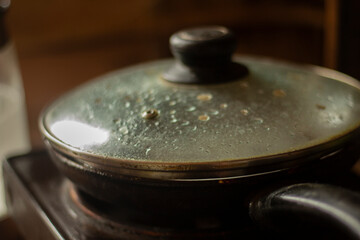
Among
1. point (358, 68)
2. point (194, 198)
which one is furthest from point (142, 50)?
point (194, 198)

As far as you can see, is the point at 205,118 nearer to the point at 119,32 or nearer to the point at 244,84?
the point at 244,84

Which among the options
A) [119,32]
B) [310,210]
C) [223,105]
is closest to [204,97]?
[223,105]

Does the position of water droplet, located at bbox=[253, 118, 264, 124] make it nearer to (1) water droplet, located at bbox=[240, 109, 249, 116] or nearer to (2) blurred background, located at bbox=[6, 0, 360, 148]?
(1) water droplet, located at bbox=[240, 109, 249, 116]

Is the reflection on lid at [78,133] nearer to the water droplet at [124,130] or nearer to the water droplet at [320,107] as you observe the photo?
the water droplet at [124,130]

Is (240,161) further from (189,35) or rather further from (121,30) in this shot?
(121,30)

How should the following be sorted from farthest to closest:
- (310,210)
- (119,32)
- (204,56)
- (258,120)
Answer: (119,32) → (204,56) → (258,120) → (310,210)

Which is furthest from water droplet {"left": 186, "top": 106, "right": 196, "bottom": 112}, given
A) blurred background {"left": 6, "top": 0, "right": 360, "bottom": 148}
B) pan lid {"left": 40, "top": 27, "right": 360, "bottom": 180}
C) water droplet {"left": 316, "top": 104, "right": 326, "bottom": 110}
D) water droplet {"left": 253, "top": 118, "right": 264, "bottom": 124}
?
blurred background {"left": 6, "top": 0, "right": 360, "bottom": 148}

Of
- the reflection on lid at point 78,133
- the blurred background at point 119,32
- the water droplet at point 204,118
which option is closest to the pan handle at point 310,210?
the water droplet at point 204,118
